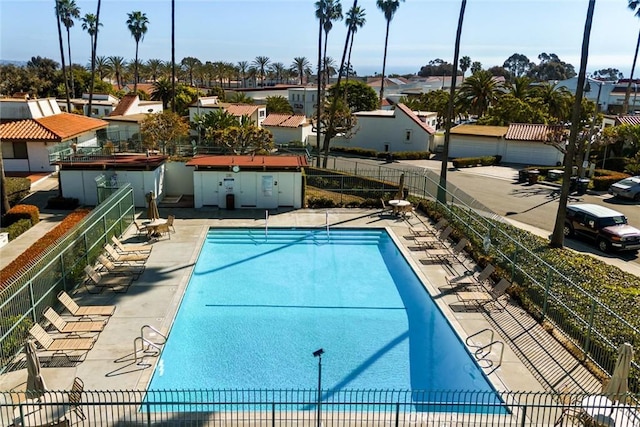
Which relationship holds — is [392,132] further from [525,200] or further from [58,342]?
[58,342]

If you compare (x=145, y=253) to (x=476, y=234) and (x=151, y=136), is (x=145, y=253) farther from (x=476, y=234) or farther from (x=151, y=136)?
(x=151, y=136)

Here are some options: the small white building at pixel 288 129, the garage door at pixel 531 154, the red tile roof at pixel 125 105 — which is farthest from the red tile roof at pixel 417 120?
the red tile roof at pixel 125 105

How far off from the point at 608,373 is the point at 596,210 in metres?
14.2

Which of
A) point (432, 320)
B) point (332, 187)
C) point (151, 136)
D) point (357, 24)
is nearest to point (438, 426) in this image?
point (432, 320)

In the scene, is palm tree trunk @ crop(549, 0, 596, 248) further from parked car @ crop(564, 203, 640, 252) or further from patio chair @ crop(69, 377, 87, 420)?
patio chair @ crop(69, 377, 87, 420)

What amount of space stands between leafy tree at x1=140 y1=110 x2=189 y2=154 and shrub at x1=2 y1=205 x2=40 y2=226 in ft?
45.5

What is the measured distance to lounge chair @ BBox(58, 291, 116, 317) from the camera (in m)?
14.9

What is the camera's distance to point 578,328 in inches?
559

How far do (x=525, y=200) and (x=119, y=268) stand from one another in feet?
84.6

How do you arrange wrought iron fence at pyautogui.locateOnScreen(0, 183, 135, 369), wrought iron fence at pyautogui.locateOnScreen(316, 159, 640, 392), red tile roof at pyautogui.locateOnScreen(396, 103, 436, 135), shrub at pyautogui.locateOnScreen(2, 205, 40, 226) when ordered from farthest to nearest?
red tile roof at pyautogui.locateOnScreen(396, 103, 436, 135), shrub at pyautogui.locateOnScreen(2, 205, 40, 226), wrought iron fence at pyautogui.locateOnScreen(316, 159, 640, 392), wrought iron fence at pyautogui.locateOnScreen(0, 183, 135, 369)

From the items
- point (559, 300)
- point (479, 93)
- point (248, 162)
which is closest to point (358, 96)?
point (479, 93)

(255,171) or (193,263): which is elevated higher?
(255,171)

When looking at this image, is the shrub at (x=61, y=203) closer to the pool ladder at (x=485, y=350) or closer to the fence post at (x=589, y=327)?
the pool ladder at (x=485, y=350)

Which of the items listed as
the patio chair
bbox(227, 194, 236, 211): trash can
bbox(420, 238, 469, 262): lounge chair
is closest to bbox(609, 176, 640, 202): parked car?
bbox(420, 238, 469, 262): lounge chair
